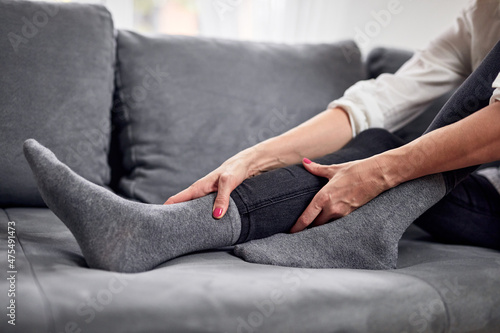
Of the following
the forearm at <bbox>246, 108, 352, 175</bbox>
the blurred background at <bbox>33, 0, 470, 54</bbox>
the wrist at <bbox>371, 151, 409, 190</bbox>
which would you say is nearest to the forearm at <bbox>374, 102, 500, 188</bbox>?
the wrist at <bbox>371, 151, 409, 190</bbox>

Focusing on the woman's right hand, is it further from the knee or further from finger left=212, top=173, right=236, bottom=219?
the knee

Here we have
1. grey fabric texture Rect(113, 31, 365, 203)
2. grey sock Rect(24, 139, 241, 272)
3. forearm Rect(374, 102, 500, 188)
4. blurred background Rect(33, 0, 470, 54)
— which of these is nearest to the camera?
grey sock Rect(24, 139, 241, 272)

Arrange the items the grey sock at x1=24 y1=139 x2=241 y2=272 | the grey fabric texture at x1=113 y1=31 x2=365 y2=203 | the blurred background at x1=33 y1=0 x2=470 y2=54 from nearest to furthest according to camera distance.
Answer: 1. the grey sock at x1=24 y1=139 x2=241 y2=272
2. the grey fabric texture at x1=113 y1=31 x2=365 y2=203
3. the blurred background at x1=33 y1=0 x2=470 y2=54

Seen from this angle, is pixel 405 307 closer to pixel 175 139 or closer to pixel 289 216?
pixel 289 216

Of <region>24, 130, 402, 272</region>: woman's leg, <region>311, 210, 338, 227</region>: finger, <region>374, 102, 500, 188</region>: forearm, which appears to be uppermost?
<region>374, 102, 500, 188</region>: forearm

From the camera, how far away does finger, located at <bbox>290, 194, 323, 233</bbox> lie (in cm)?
81

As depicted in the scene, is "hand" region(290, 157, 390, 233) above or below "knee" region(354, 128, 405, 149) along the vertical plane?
below

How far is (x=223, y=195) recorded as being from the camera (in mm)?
749

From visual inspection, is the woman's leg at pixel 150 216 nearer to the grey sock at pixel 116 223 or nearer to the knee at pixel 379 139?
the grey sock at pixel 116 223

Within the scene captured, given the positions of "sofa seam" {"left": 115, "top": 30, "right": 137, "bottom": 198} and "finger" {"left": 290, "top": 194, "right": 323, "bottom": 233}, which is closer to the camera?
"finger" {"left": 290, "top": 194, "right": 323, "bottom": 233}

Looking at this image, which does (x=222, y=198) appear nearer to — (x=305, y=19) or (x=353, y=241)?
(x=353, y=241)

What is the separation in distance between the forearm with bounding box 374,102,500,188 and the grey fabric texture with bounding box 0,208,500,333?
0.52 feet

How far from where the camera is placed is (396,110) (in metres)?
1.10

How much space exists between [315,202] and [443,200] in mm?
302
